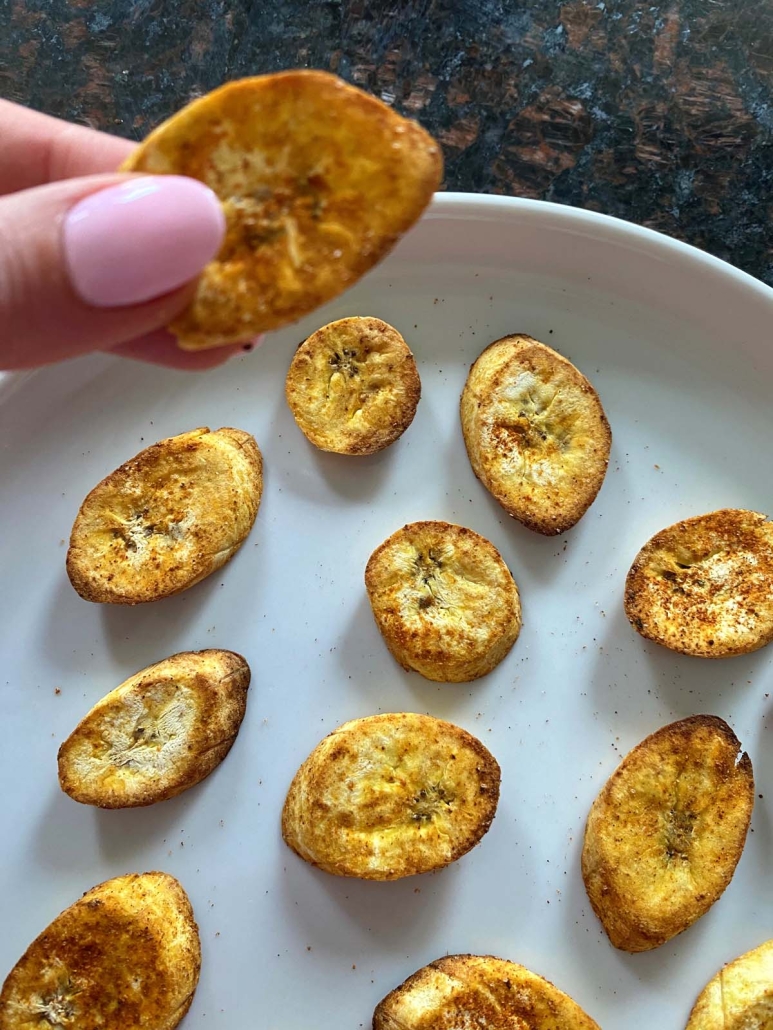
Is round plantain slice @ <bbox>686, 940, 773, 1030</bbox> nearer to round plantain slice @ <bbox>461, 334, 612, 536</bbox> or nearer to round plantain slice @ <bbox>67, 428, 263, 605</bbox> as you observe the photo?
round plantain slice @ <bbox>461, 334, 612, 536</bbox>

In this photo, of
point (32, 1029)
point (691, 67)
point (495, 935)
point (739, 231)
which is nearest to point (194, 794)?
point (32, 1029)

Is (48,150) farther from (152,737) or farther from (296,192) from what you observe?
(152,737)

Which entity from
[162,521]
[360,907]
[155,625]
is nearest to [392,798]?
[360,907]

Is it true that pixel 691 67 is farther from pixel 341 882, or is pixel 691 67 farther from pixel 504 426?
pixel 341 882

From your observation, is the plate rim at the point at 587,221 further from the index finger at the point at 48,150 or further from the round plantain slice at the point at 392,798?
the round plantain slice at the point at 392,798

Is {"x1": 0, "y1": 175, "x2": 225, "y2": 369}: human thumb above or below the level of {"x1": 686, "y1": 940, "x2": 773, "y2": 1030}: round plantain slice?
above

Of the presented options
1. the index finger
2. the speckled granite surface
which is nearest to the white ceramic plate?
the speckled granite surface
